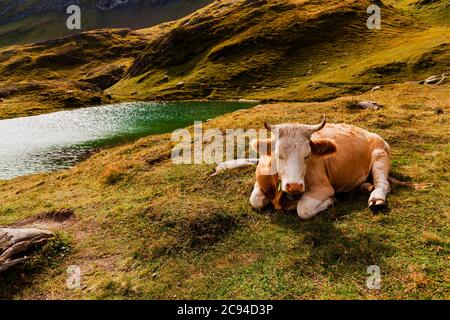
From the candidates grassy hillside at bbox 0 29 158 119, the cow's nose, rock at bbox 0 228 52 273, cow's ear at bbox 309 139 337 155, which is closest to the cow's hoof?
cow's ear at bbox 309 139 337 155

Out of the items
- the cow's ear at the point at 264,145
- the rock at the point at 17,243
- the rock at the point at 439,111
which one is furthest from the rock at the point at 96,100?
the cow's ear at the point at 264,145

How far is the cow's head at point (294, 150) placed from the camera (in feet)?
35.0

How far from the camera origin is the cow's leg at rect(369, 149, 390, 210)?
1247 cm

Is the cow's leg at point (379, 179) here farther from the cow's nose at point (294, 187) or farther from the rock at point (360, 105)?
the rock at point (360, 105)

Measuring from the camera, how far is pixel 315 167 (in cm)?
1249

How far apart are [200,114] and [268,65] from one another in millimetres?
49173

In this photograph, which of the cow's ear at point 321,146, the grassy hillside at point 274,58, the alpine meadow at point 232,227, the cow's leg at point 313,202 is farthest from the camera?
the grassy hillside at point 274,58

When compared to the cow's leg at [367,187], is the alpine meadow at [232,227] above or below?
below

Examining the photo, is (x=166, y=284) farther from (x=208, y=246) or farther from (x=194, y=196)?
(x=194, y=196)

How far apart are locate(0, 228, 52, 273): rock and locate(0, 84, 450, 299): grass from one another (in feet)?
2.27

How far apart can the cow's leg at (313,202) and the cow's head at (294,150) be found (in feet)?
4.55

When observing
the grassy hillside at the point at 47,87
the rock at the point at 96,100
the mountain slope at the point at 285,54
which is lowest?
the rock at the point at 96,100

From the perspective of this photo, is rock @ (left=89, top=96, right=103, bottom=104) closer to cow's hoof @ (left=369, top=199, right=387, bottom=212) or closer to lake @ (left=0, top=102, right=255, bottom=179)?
lake @ (left=0, top=102, right=255, bottom=179)
